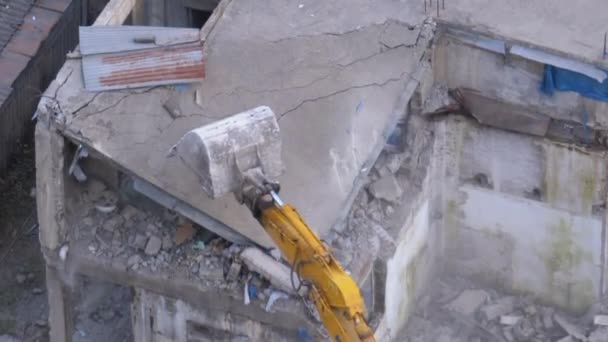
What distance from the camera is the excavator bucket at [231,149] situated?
44.3 ft

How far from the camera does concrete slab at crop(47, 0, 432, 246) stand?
14680mm

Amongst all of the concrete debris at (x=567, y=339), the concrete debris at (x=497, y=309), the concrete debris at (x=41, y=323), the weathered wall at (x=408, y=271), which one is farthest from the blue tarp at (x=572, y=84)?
the concrete debris at (x=41, y=323)

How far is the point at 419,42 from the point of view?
1622 cm

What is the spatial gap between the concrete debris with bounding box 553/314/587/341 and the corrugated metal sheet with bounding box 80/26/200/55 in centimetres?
636

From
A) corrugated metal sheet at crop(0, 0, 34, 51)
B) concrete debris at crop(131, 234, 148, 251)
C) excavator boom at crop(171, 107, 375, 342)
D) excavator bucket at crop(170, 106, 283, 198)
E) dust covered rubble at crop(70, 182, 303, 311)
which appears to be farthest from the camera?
corrugated metal sheet at crop(0, 0, 34, 51)

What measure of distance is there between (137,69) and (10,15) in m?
4.78

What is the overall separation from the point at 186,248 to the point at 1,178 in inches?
215

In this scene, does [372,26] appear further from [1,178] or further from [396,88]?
[1,178]

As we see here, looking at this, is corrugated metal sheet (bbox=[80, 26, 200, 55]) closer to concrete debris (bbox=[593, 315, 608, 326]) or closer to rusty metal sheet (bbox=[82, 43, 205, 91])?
rusty metal sheet (bbox=[82, 43, 205, 91])

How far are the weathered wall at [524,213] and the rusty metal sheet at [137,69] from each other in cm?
370

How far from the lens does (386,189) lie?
1591 cm

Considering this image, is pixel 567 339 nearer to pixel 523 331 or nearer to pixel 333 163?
pixel 523 331

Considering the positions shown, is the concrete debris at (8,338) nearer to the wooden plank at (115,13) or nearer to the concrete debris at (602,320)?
the wooden plank at (115,13)

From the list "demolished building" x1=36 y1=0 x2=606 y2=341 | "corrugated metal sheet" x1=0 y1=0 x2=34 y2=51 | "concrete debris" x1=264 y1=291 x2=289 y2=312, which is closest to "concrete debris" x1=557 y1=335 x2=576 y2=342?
"demolished building" x1=36 y1=0 x2=606 y2=341
